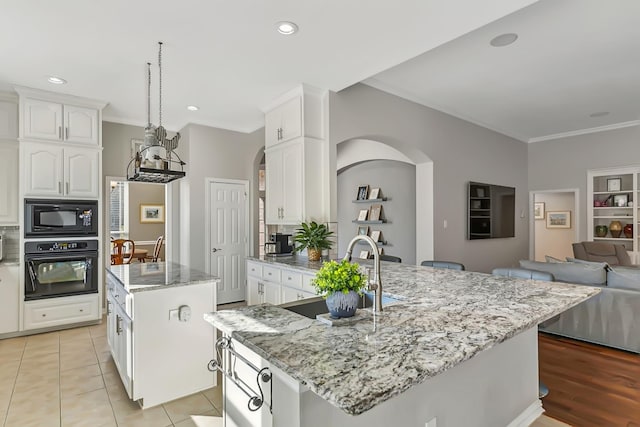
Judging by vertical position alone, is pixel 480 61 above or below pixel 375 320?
above

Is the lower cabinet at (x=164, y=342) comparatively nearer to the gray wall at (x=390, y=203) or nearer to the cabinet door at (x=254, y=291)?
the cabinet door at (x=254, y=291)

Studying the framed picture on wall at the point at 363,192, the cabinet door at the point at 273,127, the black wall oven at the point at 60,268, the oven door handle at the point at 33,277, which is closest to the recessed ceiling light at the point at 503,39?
the cabinet door at the point at 273,127

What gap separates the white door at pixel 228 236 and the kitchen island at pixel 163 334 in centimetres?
261

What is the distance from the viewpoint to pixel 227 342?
147 cm

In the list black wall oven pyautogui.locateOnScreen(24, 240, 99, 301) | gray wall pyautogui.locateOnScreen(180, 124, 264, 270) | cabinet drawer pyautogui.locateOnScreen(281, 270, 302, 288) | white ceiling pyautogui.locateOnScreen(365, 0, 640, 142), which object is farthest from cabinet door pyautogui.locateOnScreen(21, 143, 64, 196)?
white ceiling pyautogui.locateOnScreen(365, 0, 640, 142)

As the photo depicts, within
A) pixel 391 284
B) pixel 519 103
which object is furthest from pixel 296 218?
pixel 519 103

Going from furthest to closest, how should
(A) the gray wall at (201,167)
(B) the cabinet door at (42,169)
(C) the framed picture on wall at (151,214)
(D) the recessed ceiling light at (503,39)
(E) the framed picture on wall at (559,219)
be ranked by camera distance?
(C) the framed picture on wall at (151,214) < (E) the framed picture on wall at (559,219) < (A) the gray wall at (201,167) < (B) the cabinet door at (42,169) < (D) the recessed ceiling light at (503,39)

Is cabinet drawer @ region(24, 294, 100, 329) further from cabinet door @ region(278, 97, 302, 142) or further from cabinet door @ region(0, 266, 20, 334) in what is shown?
cabinet door @ region(278, 97, 302, 142)

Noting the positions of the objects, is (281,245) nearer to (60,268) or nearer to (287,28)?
(287,28)

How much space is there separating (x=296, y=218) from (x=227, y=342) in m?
2.70

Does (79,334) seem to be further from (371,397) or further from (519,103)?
(519,103)

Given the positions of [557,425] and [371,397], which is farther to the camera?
[557,425]

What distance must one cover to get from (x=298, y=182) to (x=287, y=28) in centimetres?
172

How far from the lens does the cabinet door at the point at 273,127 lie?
4.42 m
